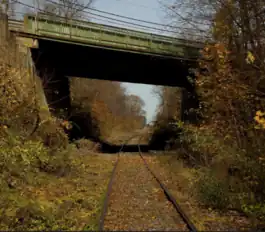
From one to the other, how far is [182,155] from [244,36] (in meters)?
7.33

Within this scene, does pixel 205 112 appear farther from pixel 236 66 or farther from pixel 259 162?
pixel 259 162

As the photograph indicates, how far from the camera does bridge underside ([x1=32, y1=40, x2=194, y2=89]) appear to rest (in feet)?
73.0

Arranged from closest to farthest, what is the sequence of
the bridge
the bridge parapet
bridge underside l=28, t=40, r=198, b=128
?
the bridge parapet < the bridge < bridge underside l=28, t=40, r=198, b=128

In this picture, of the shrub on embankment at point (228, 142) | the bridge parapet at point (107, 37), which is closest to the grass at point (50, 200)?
the shrub on embankment at point (228, 142)

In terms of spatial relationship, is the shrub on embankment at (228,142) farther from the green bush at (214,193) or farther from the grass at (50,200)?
the grass at (50,200)

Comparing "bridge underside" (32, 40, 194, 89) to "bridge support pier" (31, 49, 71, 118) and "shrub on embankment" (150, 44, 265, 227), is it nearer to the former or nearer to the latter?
"bridge support pier" (31, 49, 71, 118)

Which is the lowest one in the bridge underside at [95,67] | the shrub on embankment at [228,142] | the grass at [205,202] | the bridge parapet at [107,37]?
the grass at [205,202]

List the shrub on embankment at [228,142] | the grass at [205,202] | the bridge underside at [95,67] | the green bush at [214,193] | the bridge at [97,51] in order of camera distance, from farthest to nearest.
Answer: the bridge underside at [95,67] < the bridge at [97,51] < the shrub on embankment at [228,142] < the green bush at [214,193] < the grass at [205,202]

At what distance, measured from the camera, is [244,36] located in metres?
13.2

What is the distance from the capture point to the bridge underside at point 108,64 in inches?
876

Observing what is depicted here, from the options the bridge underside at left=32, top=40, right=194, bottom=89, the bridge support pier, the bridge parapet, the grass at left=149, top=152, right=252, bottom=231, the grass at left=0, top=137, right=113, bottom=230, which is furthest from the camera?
the bridge underside at left=32, top=40, right=194, bottom=89

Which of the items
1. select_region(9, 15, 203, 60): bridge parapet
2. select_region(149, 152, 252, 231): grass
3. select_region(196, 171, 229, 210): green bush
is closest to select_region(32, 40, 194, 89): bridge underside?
select_region(9, 15, 203, 60): bridge parapet

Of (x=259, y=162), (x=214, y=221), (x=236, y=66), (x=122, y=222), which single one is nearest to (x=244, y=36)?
(x=236, y=66)

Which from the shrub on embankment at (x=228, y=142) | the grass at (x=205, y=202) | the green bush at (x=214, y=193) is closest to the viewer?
the grass at (x=205, y=202)
